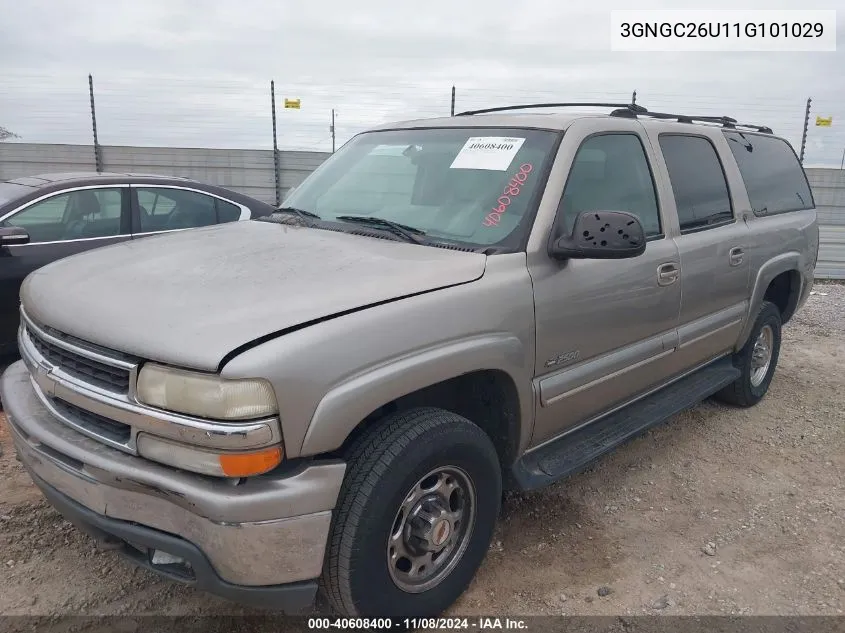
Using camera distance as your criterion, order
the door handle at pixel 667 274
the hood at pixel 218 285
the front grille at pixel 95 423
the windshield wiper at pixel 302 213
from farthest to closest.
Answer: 1. the door handle at pixel 667 274
2. the windshield wiper at pixel 302 213
3. the front grille at pixel 95 423
4. the hood at pixel 218 285

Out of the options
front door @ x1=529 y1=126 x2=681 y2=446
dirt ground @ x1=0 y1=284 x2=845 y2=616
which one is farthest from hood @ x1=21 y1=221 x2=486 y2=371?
dirt ground @ x1=0 y1=284 x2=845 y2=616

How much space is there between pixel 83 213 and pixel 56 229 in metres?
0.24

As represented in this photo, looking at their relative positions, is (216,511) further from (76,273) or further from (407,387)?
(76,273)

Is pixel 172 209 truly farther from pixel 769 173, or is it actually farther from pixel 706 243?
pixel 769 173

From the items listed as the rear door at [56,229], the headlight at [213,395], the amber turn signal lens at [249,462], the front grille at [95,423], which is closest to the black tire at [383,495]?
the amber turn signal lens at [249,462]

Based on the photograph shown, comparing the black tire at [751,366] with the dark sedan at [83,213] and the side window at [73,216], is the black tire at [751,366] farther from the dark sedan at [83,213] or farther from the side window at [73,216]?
the side window at [73,216]

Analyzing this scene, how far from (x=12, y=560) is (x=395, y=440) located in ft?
6.25

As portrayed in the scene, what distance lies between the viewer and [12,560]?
2902 millimetres

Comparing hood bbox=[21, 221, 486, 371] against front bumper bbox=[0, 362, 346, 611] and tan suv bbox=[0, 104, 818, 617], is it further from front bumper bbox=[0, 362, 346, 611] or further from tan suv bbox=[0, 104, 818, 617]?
front bumper bbox=[0, 362, 346, 611]

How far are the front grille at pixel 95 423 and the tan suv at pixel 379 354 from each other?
0.03 feet

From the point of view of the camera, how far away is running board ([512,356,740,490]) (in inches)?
116

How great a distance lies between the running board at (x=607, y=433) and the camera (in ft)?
9.69

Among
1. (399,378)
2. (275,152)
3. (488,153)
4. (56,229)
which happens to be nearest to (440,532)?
(399,378)

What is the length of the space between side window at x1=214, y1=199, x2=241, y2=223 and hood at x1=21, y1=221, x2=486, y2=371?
2.81 metres
